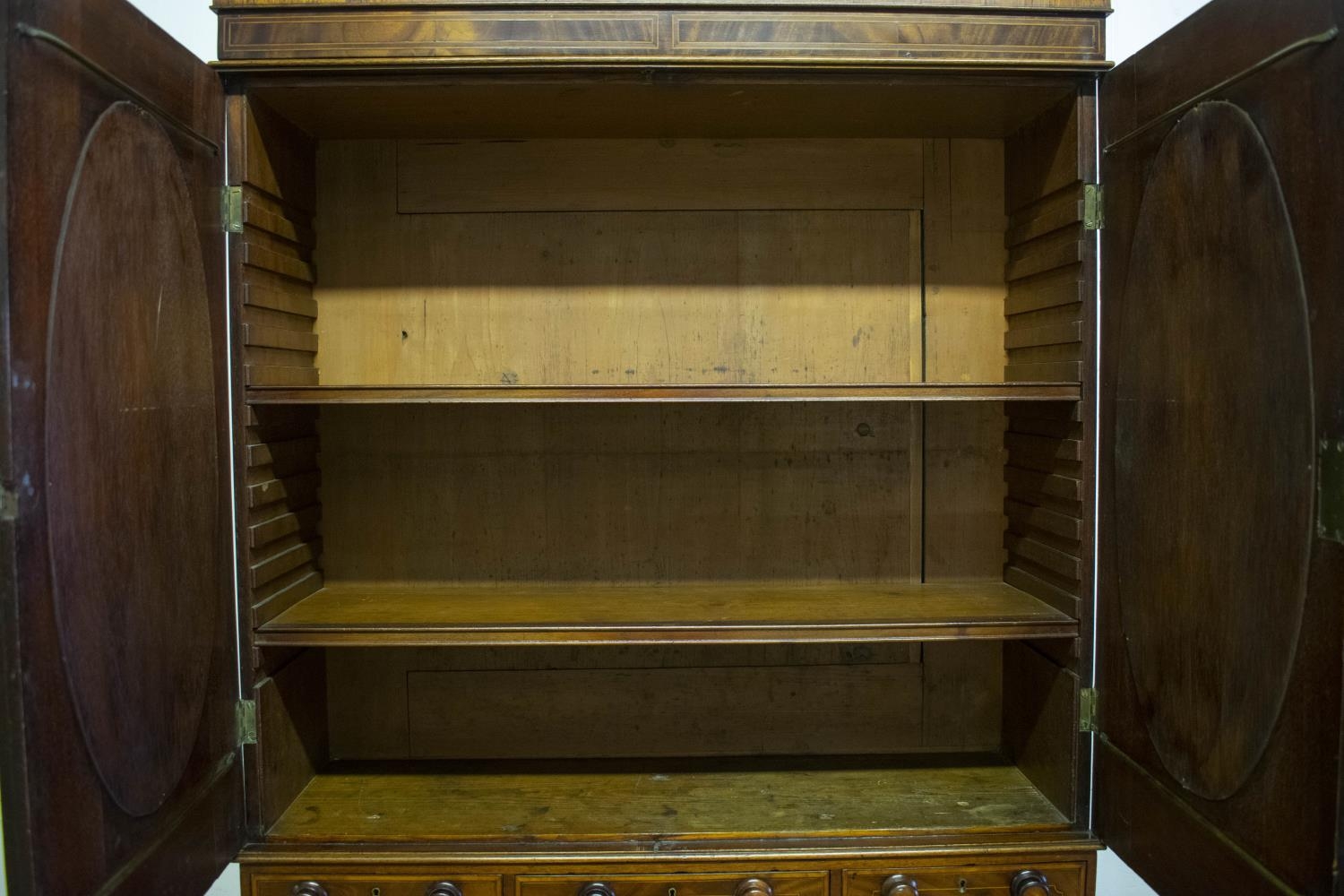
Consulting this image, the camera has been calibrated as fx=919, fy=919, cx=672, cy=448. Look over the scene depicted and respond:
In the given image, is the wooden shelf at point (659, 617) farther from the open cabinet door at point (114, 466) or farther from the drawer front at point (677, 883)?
the drawer front at point (677, 883)

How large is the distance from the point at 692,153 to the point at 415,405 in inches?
33.5

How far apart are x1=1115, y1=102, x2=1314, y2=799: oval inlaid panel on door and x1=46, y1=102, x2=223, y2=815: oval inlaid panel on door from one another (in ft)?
5.18

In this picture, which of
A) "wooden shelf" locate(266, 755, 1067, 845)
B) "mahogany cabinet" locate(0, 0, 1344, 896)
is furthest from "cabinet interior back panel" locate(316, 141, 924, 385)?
"wooden shelf" locate(266, 755, 1067, 845)

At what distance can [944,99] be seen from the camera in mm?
1783

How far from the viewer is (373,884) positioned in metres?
1.69

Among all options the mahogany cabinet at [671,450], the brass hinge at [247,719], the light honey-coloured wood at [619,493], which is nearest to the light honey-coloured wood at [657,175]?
the mahogany cabinet at [671,450]

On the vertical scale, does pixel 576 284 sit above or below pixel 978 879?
above

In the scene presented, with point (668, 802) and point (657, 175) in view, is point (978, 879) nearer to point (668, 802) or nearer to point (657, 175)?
point (668, 802)

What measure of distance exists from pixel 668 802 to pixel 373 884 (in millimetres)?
575

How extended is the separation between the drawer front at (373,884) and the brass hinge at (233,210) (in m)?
1.18

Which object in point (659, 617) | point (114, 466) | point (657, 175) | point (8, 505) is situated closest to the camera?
point (8, 505)

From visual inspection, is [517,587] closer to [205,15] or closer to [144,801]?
[144,801]

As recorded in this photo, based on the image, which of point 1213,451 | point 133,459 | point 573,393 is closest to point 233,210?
point 133,459

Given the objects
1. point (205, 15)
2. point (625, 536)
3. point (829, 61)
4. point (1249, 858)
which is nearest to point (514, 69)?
point (829, 61)
